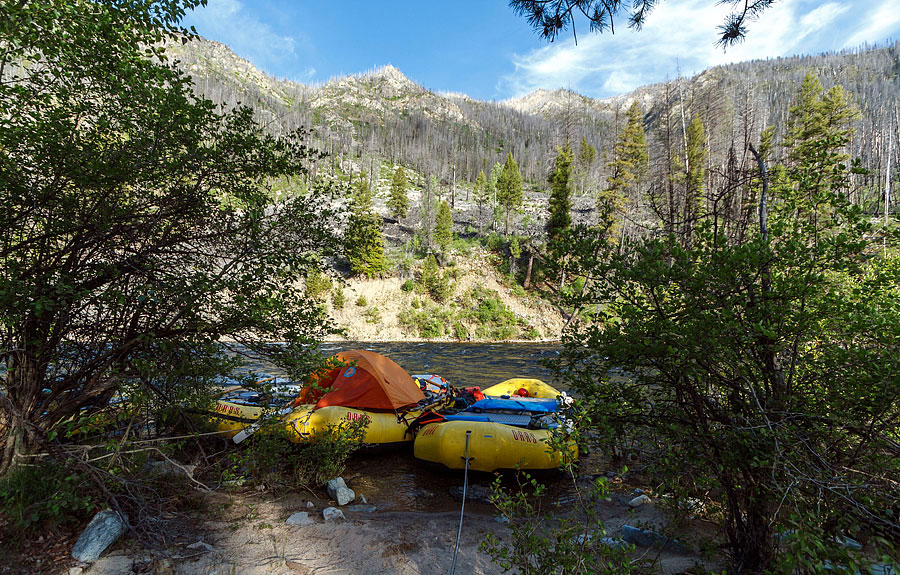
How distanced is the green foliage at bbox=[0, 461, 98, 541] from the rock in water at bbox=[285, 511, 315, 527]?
185cm

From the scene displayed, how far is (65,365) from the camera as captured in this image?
3.88 metres

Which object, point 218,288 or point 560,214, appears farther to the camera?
point 560,214

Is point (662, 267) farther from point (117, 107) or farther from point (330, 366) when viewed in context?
point (117, 107)

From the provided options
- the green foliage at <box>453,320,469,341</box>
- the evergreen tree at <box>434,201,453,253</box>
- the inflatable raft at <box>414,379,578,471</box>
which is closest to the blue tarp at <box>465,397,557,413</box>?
the inflatable raft at <box>414,379,578,471</box>

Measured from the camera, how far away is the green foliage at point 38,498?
9.99 ft

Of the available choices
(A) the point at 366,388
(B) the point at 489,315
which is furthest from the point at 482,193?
(A) the point at 366,388

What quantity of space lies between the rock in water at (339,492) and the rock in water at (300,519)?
2.26 feet

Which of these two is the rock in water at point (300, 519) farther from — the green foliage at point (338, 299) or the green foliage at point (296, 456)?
the green foliage at point (338, 299)

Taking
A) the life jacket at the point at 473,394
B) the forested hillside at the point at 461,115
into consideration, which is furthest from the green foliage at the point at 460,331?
the forested hillside at the point at 461,115

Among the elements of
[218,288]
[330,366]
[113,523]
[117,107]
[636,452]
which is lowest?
[113,523]

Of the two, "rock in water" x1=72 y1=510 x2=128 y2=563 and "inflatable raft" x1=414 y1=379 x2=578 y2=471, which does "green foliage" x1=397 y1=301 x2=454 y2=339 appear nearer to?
"inflatable raft" x1=414 y1=379 x2=578 y2=471

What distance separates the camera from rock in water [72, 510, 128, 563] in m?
3.10

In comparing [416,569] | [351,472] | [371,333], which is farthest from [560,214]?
[416,569]

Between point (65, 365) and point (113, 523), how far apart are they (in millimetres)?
1685
